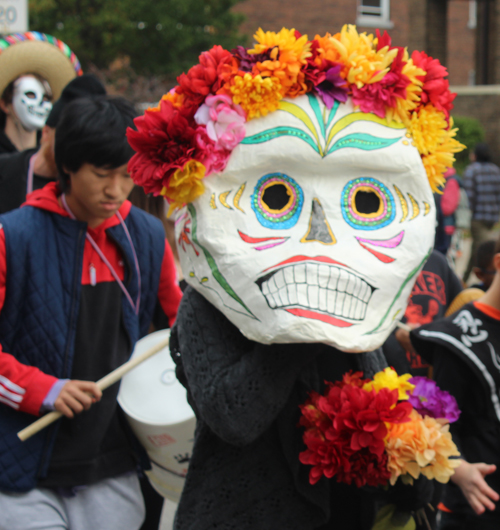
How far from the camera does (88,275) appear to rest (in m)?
2.33

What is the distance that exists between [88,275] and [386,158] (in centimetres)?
110

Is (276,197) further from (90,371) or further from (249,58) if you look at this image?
(90,371)

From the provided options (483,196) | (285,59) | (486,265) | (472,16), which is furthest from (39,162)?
(472,16)

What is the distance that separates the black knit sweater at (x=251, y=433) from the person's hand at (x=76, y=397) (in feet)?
1.52

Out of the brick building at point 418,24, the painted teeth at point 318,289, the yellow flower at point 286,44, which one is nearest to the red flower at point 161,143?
the yellow flower at point 286,44

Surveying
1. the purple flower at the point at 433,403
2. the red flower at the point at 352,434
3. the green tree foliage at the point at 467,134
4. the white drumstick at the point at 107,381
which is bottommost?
the green tree foliage at the point at 467,134

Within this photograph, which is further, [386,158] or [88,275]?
A: [88,275]

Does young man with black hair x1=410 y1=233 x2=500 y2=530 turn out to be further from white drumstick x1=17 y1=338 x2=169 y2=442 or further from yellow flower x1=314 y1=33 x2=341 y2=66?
yellow flower x1=314 y1=33 x2=341 y2=66

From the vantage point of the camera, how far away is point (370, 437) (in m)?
1.63

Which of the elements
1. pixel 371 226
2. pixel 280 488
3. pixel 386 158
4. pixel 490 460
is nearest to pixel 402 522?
pixel 280 488

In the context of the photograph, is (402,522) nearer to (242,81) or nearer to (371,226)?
(371,226)

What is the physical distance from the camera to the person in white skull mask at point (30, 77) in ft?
14.0

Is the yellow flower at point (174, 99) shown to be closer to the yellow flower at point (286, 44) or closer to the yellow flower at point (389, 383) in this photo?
Answer: the yellow flower at point (286, 44)

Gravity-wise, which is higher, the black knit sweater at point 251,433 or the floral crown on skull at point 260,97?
the floral crown on skull at point 260,97
